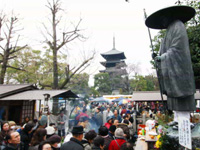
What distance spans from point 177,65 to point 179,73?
0.51 feet

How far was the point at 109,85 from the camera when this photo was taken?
109 ft

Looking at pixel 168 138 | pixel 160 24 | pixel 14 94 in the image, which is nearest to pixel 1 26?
pixel 14 94

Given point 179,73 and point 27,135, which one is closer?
point 179,73

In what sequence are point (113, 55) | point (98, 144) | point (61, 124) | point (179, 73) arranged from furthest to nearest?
point (113, 55), point (61, 124), point (98, 144), point (179, 73)

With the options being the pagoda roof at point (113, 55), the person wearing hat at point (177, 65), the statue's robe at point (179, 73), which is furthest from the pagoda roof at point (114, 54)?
the statue's robe at point (179, 73)

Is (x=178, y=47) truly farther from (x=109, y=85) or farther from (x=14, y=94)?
(x=109, y=85)

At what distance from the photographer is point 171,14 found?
10.7ft

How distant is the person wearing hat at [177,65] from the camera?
282 centimetres

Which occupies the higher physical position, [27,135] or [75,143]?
[75,143]

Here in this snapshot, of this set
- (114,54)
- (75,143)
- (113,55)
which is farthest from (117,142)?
(113,55)

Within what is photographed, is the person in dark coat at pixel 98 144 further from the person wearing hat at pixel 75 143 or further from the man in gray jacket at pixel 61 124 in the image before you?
the man in gray jacket at pixel 61 124

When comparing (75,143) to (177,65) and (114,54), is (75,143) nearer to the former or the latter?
(177,65)

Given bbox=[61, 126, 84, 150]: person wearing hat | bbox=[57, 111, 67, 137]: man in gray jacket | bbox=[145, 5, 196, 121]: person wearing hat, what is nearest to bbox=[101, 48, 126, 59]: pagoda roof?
bbox=[57, 111, 67, 137]: man in gray jacket

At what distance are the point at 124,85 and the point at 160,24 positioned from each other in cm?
2668
